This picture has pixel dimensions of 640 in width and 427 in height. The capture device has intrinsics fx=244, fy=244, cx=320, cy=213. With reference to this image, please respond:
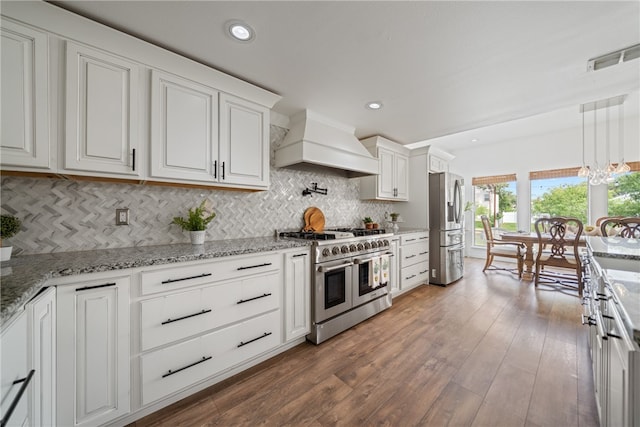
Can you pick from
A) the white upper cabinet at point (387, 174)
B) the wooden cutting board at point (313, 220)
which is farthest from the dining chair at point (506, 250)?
the wooden cutting board at point (313, 220)

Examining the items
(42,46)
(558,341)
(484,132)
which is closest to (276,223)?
(42,46)

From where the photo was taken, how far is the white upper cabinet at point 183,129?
177 centimetres

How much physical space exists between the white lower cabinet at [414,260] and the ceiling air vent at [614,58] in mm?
2412

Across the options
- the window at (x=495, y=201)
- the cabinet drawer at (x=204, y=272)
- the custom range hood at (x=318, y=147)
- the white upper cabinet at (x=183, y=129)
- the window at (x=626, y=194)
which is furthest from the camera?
the window at (x=495, y=201)

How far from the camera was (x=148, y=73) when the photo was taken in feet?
5.72

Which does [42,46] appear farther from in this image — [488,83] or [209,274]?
[488,83]

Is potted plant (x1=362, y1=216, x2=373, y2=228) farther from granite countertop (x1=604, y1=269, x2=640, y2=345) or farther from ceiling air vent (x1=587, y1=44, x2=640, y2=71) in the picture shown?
ceiling air vent (x1=587, y1=44, x2=640, y2=71)

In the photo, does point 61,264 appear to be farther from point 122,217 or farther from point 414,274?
point 414,274

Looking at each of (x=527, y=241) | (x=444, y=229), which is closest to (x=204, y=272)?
(x=444, y=229)

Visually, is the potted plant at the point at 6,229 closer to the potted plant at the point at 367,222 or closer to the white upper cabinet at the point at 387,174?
the potted plant at the point at 367,222

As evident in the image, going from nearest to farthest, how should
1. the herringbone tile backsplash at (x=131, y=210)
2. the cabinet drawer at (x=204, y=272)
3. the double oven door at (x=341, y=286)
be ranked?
the cabinet drawer at (x=204, y=272)
the herringbone tile backsplash at (x=131, y=210)
the double oven door at (x=341, y=286)

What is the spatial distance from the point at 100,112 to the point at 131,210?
0.72 metres

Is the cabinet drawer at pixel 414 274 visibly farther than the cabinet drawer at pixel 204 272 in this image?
Yes

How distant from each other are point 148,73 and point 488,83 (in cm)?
288
